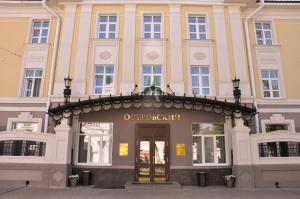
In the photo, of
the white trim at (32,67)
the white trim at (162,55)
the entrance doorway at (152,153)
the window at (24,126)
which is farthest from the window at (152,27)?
the window at (24,126)

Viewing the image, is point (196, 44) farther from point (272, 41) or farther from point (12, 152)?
point (12, 152)

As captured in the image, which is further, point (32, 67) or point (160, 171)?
point (32, 67)

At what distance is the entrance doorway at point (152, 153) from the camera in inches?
548

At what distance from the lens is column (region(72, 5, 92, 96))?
48.8ft

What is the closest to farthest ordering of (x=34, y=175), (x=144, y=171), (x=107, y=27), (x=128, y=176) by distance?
1. (x=34, y=175)
2. (x=128, y=176)
3. (x=144, y=171)
4. (x=107, y=27)

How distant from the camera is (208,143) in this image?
14633 millimetres

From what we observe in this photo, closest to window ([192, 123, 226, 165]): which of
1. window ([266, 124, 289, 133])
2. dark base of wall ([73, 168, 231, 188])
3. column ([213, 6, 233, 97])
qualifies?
dark base of wall ([73, 168, 231, 188])

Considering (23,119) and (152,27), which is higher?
(152,27)

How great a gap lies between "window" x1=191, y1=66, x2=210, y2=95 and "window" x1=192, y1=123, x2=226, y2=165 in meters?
1.89

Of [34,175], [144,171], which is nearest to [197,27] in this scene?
[144,171]

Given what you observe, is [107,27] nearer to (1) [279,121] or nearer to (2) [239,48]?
(2) [239,48]

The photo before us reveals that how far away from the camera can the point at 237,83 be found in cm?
1443

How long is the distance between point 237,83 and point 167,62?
13.3 ft

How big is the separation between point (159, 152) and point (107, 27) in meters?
8.14
